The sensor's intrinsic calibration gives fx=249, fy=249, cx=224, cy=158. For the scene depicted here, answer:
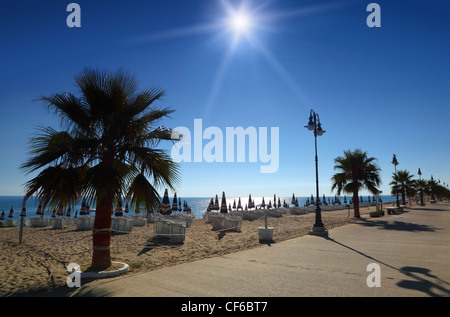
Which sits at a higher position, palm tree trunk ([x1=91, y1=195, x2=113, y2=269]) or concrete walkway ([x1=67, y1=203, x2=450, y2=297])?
palm tree trunk ([x1=91, y1=195, x2=113, y2=269])

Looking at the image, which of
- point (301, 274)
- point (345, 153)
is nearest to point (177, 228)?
point (301, 274)

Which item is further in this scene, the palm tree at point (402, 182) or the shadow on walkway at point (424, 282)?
the palm tree at point (402, 182)

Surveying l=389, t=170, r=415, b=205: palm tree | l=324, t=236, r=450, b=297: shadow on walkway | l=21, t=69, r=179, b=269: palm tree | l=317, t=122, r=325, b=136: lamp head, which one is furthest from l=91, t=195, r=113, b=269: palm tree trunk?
l=389, t=170, r=415, b=205: palm tree

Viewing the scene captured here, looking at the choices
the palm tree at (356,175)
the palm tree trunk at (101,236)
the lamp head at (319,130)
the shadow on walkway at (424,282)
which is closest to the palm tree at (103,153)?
the palm tree trunk at (101,236)

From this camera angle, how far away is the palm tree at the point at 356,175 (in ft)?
71.2

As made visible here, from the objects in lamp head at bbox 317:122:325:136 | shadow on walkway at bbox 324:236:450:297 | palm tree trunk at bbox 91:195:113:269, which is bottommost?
shadow on walkway at bbox 324:236:450:297

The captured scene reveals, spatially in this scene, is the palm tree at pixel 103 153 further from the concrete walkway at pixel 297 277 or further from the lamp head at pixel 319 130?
the lamp head at pixel 319 130

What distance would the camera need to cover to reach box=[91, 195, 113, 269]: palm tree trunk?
6066 millimetres

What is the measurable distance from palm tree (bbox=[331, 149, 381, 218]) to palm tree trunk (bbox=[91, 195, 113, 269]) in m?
20.6

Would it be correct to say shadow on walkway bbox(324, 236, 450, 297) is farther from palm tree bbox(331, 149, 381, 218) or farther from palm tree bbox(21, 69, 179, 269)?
palm tree bbox(331, 149, 381, 218)

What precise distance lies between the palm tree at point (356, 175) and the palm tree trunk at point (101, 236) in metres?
20.6

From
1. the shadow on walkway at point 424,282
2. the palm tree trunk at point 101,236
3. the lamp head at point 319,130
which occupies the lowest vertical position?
the shadow on walkway at point 424,282

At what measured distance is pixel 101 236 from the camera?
6117mm

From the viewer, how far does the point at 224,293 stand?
4.27 m
